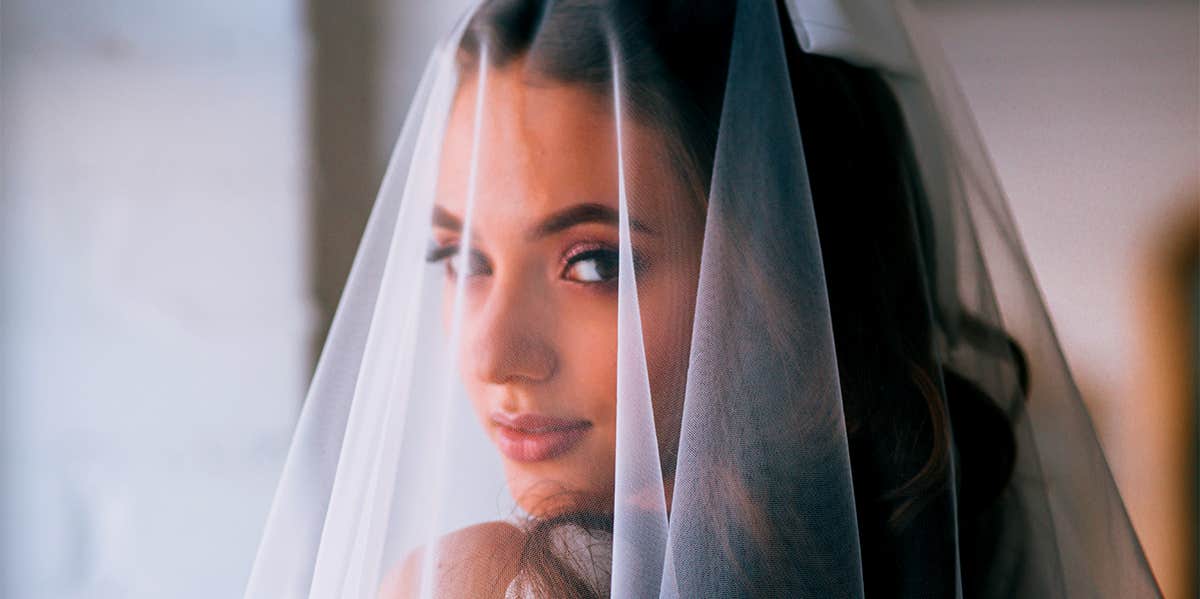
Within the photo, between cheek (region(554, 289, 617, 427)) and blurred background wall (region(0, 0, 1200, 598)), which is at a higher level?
blurred background wall (region(0, 0, 1200, 598))

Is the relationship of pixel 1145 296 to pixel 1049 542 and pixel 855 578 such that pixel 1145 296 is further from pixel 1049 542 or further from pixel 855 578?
pixel 855 578

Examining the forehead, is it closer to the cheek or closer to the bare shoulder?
the cheek

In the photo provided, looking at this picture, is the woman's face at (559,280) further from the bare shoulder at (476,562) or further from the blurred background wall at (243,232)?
the blurred background wall at (243,232)

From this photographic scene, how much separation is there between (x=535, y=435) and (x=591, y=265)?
99mm

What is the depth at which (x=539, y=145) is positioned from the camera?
0.50 meters

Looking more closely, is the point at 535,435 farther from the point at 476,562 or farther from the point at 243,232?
the point at 243,232

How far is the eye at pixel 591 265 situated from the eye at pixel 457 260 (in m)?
0.05

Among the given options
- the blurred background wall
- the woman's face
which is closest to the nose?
the woman's face

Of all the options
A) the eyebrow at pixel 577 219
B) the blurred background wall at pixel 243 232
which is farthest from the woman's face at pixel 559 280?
the blurred background wall at pixel 243 232

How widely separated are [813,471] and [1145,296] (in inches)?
22.7

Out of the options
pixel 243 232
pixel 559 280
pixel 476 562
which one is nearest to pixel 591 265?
pixel 559 280

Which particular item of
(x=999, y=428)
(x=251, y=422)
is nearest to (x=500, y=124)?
(x=999, y=428)

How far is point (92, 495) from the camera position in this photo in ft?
2.87

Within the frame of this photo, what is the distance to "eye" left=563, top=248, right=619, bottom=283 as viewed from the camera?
499 mm
